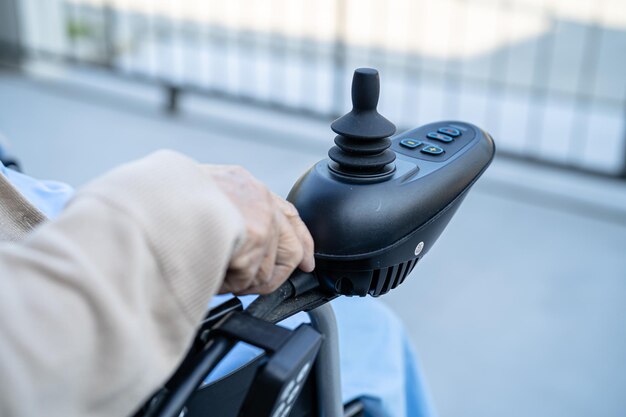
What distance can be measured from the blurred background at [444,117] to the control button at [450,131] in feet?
3.79

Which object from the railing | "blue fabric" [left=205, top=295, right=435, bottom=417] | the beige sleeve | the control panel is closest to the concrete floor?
the railing

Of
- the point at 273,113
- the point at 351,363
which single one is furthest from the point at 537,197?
the point at 351,363

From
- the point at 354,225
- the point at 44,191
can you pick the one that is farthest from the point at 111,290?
the point at 44,191

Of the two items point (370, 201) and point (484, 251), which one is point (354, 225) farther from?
point (484, 251)

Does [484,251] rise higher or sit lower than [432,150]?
lower

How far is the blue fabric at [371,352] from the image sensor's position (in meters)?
1.06

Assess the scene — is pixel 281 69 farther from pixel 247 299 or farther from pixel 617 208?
pixel 247 299

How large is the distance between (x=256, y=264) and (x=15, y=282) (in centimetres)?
20

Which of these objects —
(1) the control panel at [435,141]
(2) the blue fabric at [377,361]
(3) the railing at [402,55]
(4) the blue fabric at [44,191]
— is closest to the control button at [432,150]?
(1) the control panel at [435,141]

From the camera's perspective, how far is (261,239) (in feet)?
2.16

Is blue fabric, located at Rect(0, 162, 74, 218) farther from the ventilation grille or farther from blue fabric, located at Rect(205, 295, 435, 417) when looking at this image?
the ventilation grille

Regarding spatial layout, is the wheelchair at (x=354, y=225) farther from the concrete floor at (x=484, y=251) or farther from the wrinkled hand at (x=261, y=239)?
the concrete floor at (x=484, y=251)

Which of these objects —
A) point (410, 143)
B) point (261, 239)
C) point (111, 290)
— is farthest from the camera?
point (410, 143)

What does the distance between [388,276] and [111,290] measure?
0.34m
